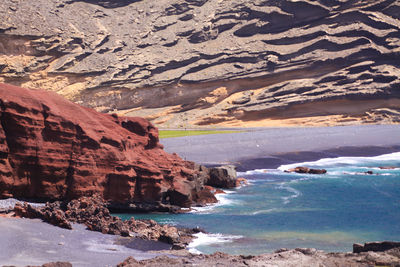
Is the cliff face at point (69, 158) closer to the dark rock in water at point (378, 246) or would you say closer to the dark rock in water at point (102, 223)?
the dark rock in water at point (102, 223)

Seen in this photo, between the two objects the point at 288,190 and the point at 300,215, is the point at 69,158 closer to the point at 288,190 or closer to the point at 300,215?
the point at 300,215

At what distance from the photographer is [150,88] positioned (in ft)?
325

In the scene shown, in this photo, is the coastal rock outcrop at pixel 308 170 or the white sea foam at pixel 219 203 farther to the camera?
the coastal rock outcrop at pixel 308 170

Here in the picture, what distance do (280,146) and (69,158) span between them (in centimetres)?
3834

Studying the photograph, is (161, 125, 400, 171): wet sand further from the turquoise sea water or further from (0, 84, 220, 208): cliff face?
(0, 84, 220, 208): cliff face

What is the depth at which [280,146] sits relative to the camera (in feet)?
191

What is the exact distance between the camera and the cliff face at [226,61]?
87312mm

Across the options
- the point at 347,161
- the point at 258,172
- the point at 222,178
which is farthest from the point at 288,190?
the point at 347,161

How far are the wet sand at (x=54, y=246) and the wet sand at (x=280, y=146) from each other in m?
29.0

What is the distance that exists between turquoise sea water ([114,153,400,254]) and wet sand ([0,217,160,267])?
11.5ft

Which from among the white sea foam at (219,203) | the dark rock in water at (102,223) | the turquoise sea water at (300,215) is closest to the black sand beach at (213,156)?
the dark rock in water at (102,223)

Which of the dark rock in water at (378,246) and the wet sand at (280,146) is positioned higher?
the wet sand at (280,146)

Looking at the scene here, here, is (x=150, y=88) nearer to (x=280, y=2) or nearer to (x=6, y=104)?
(x=280, y=2)

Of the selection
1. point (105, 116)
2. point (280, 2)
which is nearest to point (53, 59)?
point (280, 2)
